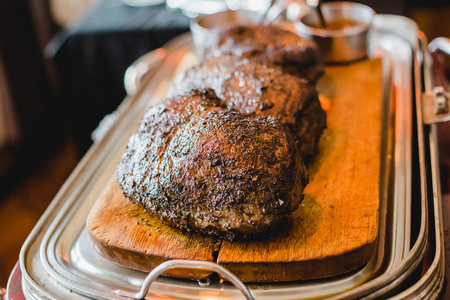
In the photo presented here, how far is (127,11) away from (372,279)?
11.1ft

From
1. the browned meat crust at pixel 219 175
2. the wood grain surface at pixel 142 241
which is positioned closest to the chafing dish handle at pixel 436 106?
the browned meat crust at pixel 219 175

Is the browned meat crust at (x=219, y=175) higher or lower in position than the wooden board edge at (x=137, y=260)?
higher

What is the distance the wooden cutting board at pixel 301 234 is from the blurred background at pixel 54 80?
6.50ft

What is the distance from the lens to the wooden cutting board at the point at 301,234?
1328 mm

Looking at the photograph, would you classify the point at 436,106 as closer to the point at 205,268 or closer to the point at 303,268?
the point at 303,268

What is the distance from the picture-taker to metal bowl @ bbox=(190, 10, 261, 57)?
2.47 m

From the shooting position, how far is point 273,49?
2.21 m

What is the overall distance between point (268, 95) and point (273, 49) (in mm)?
524

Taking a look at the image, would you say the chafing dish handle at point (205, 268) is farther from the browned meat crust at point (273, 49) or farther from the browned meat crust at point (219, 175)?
the browned meat crust at point (273, 49)

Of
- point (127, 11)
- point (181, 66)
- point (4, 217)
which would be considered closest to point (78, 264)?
point (181, 66)

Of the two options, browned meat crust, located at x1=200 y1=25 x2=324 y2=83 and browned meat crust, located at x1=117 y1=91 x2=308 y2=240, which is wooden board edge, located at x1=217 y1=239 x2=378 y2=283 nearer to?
browned meat crust, located at x1=117 y1=91 x2=308 y2=240

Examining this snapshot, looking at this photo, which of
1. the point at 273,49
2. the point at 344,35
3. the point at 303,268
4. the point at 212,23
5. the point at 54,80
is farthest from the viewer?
the point at 54,80

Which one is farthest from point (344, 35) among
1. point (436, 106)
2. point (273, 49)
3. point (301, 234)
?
point (301, 234)

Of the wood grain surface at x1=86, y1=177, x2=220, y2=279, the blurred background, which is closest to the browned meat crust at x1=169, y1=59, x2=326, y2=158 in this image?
the wood grain surface at x1=86, y1=177, x2=220, y2=279
